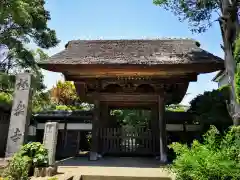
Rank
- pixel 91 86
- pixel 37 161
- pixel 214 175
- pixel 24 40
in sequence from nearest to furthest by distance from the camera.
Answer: pixel 214 175, pixel 37 161, pixel 91 86, pixel 24 40

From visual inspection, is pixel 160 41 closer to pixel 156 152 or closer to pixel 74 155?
pixel 156 152

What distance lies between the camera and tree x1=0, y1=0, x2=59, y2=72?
9.98 metres

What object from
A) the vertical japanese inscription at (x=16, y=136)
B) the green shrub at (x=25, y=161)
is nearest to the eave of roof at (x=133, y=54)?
the vertical japanese inscription at (x=16, y=136)

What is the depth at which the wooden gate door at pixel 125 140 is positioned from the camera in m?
10.1

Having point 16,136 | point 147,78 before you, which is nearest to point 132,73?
point 147,78

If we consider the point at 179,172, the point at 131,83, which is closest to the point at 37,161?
the point at 179,172

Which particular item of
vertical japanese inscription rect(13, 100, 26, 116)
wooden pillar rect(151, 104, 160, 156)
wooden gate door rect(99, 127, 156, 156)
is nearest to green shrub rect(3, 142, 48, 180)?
vertical japanese inscription rect(13, 100, 26, 116)

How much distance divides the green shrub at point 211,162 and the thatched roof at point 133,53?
3.58 metres

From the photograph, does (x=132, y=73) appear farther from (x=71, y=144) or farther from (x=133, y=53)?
(x=71, y=144)

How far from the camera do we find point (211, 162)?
4.15 m

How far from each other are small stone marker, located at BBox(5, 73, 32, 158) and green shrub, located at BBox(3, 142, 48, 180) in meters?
1.10

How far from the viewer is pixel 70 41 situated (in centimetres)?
1169

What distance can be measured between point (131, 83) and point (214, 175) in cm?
612

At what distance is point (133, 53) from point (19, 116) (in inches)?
201
